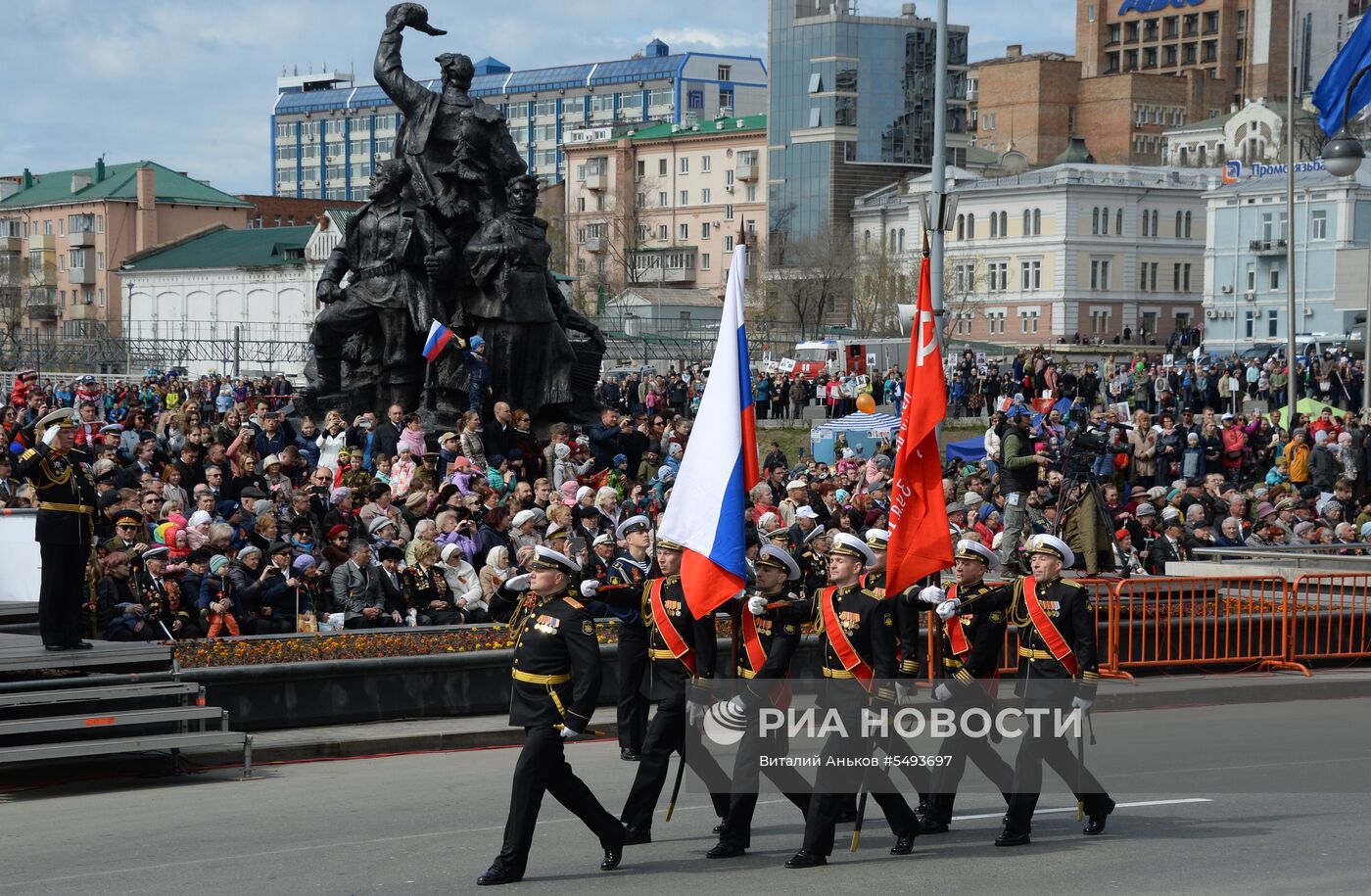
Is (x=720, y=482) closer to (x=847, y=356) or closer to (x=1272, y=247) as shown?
(x=847, y=356)

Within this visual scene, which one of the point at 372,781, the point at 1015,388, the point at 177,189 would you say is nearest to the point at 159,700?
the point at 372,781

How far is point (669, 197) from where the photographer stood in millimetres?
118375

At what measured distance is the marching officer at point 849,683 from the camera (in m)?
9.88

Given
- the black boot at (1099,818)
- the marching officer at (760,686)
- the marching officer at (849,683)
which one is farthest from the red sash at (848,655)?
the black boot at (1099,818)

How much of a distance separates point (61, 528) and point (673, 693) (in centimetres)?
470

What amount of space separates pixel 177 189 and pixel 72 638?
93.4 meters

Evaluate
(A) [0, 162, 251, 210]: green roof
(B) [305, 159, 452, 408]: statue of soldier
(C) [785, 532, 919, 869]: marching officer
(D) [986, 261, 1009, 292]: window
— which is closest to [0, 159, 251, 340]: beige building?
(A) [0, 162, 251, 210]: green roof

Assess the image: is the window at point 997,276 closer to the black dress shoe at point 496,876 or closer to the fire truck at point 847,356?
the fire truck at point 847,356

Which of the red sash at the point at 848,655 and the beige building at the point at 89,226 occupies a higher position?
the beige building at the point at 89,226

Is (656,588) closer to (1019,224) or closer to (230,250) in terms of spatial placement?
(230,250)

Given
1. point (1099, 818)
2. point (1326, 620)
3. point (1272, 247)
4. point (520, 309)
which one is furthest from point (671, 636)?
point (1272, 247)

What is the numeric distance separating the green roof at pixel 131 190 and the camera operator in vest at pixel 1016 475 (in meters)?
82.3

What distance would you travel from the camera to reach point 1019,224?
96.8 meters

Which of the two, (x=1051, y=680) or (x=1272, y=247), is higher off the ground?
(x=1272, y=247)
